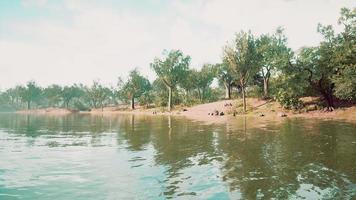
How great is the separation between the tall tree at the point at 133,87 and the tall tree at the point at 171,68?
40456mm

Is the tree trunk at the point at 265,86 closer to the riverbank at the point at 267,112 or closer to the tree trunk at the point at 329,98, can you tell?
the riverbank at the point at 267,112

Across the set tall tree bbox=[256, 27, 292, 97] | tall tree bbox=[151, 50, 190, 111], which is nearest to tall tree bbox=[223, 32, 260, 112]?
tall tree bbox=[256, 27, 292, 97]

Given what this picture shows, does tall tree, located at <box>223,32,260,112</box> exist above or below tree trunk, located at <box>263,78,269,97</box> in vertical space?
above

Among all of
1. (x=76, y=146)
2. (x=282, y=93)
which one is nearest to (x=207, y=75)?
(x=282, y=93)

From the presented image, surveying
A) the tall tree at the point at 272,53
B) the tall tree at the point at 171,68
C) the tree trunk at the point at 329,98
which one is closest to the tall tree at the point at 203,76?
the tall tree at the point at 171,68

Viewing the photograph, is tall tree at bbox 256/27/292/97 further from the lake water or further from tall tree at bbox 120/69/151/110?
tall tree at bbox 120/69/151/110

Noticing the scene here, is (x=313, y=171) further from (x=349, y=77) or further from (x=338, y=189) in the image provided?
(x=349, y=77)

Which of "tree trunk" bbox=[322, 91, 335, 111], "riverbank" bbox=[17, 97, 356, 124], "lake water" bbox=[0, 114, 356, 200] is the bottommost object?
"lake water" bbox=[0, 114, 356, 200]

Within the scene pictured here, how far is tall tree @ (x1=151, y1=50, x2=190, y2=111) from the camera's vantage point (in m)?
119

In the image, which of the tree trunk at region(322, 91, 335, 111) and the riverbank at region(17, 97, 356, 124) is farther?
the tree trunk at region(322, 91, 335, 111)

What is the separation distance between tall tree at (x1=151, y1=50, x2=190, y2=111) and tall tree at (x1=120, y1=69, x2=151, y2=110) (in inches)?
1593

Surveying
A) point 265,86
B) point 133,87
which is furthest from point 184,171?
point 133,87

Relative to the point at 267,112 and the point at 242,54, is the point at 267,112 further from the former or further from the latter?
the point at 242,54

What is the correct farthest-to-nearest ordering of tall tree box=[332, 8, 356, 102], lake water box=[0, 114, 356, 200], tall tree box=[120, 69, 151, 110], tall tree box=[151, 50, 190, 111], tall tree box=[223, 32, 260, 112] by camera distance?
tall tree box=[120, 69, 151, 110]
tall tree box=[151, 50, 190, 111]
tall tree box=[223, 32, 260, 112]
tall tree box=[332, 8, 356, 102]
lake water box=[0, 114, 356, 200]
